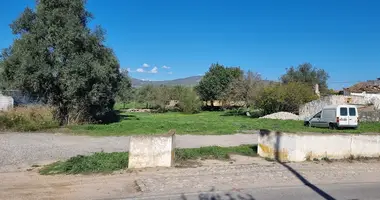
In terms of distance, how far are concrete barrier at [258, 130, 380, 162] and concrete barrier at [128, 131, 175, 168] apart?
3.76 meters

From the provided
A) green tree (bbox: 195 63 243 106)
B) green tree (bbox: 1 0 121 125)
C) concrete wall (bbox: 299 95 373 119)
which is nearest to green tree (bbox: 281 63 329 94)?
green tree (bbox: 195 63 243 106)

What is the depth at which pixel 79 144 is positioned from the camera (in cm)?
1600

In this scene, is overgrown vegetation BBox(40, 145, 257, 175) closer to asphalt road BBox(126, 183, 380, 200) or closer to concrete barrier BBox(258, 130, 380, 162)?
concrete barrier BBox(258, 130, 380, 162)

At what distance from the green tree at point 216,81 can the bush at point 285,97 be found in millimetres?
24150

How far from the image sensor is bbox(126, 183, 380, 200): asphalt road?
7195 mm

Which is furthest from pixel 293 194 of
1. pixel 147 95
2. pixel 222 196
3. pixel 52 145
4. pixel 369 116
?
pixel 147 95

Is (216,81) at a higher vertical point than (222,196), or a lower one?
higher

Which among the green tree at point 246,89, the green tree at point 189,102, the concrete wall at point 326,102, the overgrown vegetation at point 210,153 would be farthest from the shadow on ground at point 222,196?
the green tree at point 189,102

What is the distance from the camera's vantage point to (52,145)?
50.0 feet

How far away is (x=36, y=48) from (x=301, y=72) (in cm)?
5571

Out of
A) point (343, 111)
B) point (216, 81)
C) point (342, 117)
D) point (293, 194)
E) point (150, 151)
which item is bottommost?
point (293, 194)

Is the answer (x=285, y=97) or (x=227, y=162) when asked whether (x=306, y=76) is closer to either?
(x=285, y=97)

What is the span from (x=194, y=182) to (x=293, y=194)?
7.76 feet

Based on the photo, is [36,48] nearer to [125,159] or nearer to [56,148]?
[56,148]
